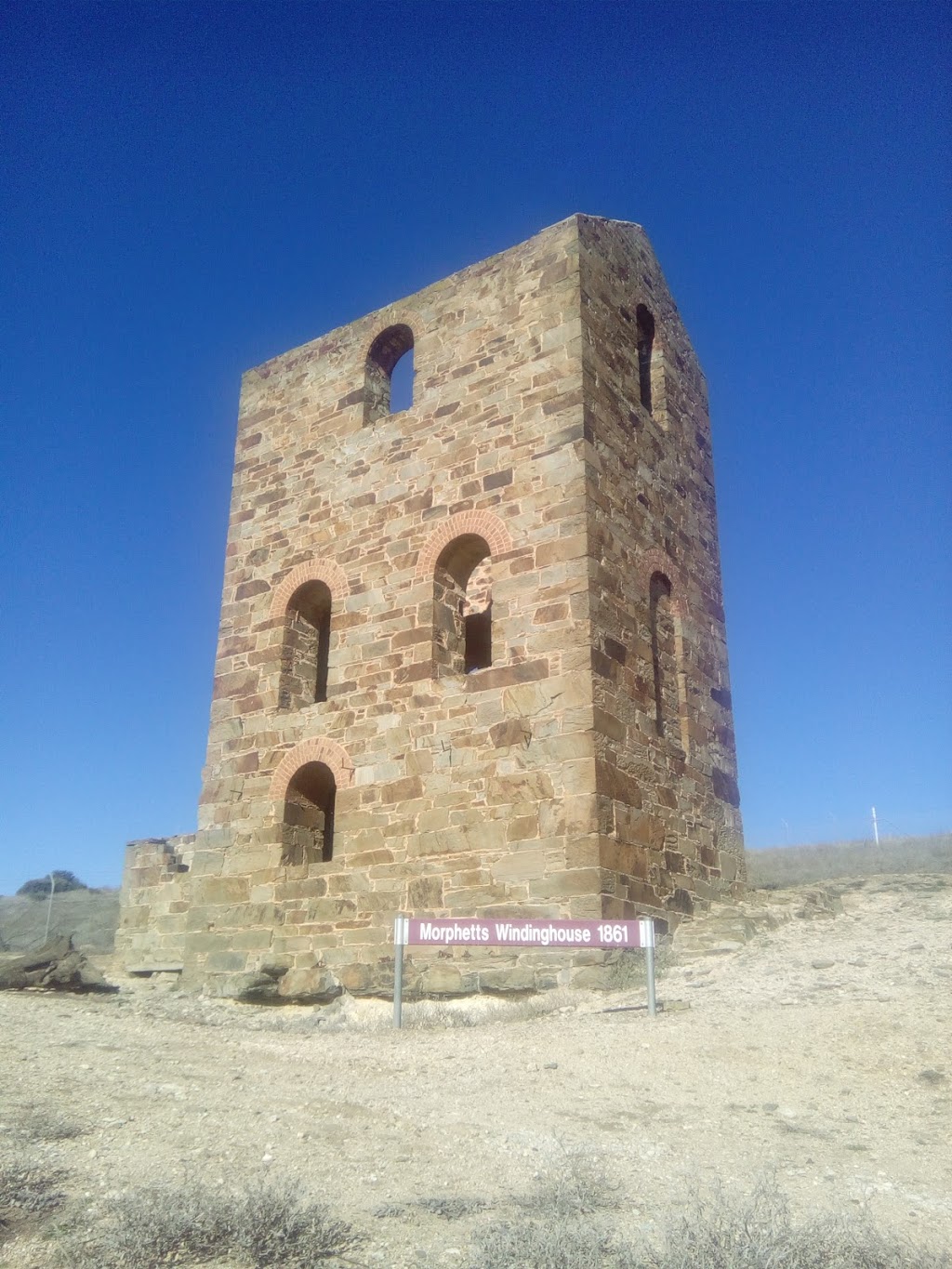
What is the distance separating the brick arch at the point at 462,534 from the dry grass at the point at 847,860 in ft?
24.4

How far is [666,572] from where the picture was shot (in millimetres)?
12562

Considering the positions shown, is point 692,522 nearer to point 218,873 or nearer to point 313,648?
point 313,648

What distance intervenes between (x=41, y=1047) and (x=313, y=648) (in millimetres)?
6867

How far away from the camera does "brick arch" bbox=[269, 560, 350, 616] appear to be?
12703 millimetres

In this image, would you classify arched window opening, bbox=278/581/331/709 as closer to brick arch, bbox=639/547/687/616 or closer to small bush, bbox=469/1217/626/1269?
brick arch, bbox=639/547/687/616

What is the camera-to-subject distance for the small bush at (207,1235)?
3660 millimetres

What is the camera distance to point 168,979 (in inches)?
502

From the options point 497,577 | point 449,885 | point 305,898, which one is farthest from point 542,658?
point 305,898

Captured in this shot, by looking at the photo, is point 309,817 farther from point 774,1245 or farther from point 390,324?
point 774,1245

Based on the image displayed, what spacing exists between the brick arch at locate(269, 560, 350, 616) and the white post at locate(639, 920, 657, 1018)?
19.1 ft

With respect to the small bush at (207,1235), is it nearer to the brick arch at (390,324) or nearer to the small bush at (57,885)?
the brick arch at (390,324)

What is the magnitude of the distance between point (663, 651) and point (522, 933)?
4611mm

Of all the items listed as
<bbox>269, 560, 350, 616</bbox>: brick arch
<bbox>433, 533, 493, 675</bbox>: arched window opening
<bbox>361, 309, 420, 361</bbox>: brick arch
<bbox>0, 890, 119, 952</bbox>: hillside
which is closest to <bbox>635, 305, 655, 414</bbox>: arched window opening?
<bbox>361, 309, 420, 361</bbox>: brick arch

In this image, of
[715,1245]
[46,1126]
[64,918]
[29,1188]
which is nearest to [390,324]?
[46,1126]
